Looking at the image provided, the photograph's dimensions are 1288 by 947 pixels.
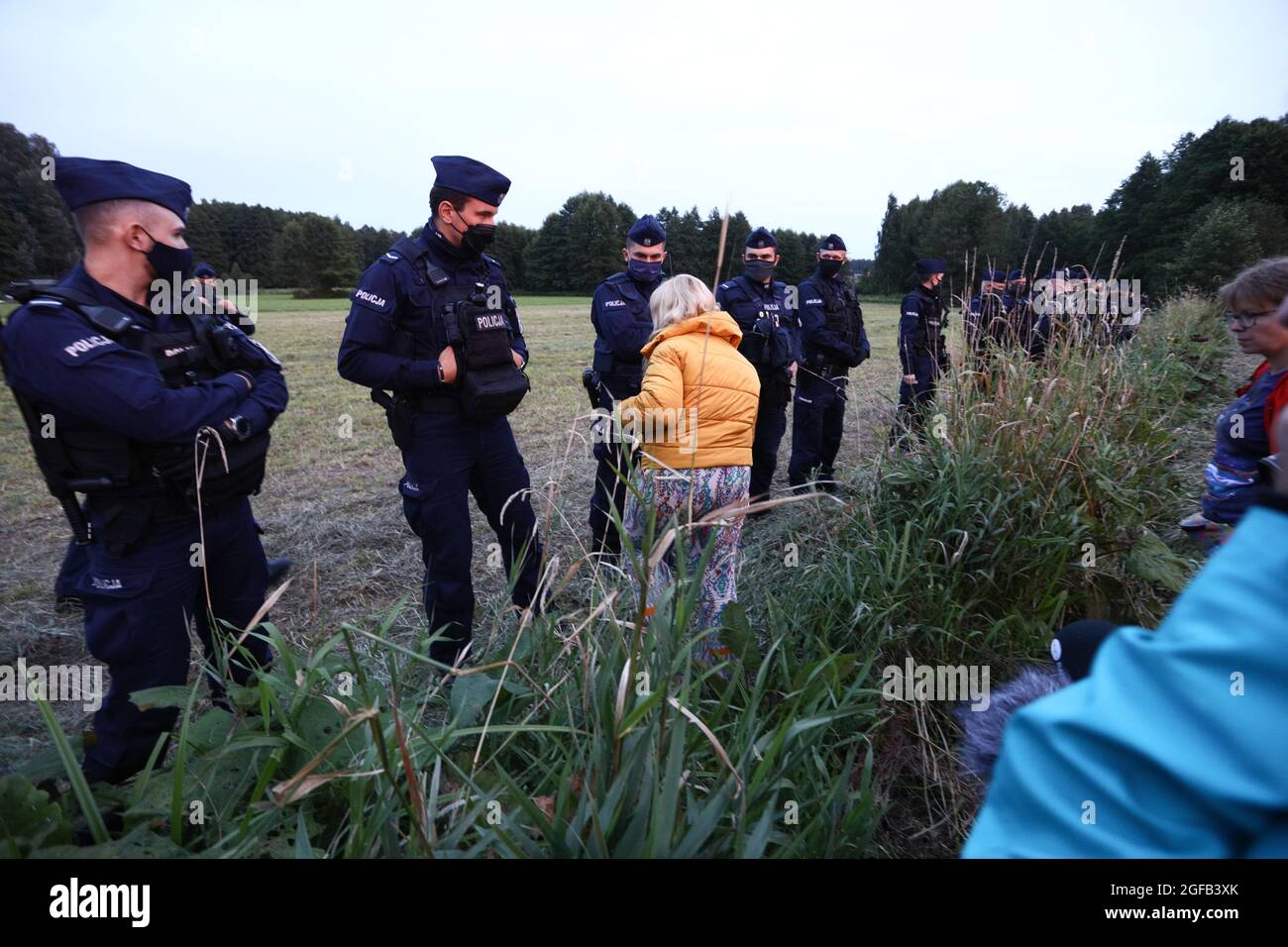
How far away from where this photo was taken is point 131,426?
2.09 metres

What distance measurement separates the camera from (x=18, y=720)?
3047mm

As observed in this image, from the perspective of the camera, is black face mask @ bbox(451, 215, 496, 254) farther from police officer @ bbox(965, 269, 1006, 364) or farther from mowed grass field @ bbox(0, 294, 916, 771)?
police officer @ bbox(965, 269, 1006, 364)

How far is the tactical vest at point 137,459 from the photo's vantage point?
6.96ft

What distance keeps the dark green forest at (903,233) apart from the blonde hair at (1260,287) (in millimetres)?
1730

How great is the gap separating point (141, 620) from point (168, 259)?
1246mm

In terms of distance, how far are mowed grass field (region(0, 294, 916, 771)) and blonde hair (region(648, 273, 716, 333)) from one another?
0.87 meters

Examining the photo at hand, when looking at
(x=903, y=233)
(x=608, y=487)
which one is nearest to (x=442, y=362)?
(x=608, y=487)

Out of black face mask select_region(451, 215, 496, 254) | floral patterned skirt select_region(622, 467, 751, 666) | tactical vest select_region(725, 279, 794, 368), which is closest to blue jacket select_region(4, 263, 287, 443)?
black face mask select_region(451, 215, 496, 254)

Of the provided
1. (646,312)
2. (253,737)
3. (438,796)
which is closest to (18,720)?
(253,737)

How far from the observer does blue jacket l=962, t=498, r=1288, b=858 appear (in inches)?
23.6

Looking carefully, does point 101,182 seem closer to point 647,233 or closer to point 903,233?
point 647,233

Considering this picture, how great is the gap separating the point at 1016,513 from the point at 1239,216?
2774 centimetres

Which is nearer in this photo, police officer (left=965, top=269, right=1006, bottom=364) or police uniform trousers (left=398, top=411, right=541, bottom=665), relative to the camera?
police uniform trousers (left=398, top=411, right=541, bottom=665)
